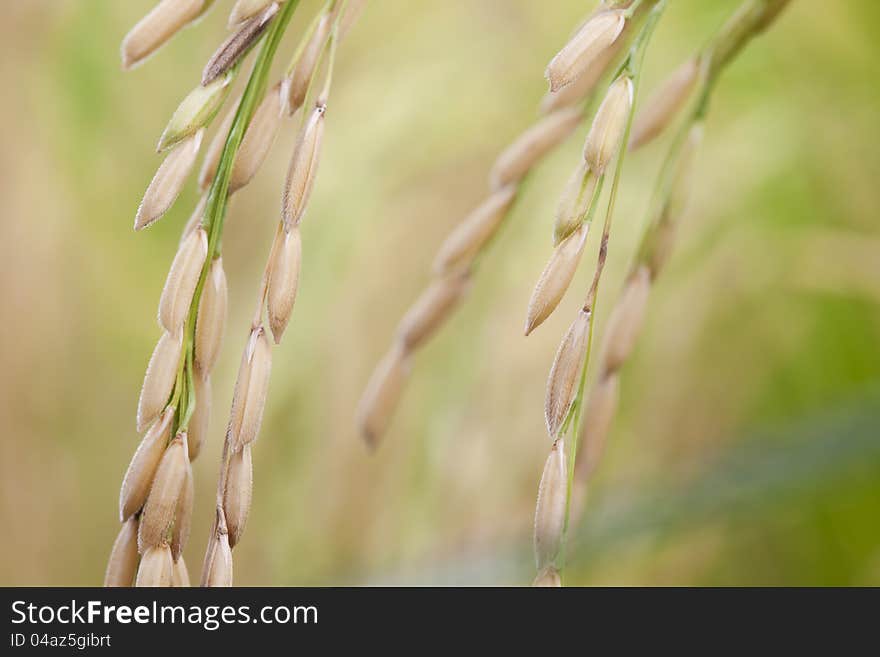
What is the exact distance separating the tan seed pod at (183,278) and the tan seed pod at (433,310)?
132 millimetres

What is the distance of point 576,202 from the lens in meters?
0.28

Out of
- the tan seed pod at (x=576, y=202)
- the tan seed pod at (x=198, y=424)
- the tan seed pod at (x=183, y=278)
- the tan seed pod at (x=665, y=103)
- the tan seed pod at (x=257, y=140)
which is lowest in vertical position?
the tan seed pod at (x=198, y=424)

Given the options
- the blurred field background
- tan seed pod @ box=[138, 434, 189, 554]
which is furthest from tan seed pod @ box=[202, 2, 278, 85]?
the blurred field background

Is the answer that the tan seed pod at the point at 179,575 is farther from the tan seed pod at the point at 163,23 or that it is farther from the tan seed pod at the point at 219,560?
the tan seed pod at the point at 163,23

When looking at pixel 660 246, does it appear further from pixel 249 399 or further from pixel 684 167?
pixel 249 399

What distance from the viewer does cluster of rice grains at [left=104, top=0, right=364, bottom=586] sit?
0.89ft

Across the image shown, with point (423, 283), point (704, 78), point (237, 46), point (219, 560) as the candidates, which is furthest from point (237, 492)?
point (423, 283)

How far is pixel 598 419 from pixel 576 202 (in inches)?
4.2

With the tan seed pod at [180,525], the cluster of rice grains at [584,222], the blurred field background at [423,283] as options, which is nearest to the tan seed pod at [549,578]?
the cluster of rice grains at [584,222]

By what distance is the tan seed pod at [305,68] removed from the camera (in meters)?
0.28

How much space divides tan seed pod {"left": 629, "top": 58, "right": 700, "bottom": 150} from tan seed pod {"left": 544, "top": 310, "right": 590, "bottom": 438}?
0.14 m

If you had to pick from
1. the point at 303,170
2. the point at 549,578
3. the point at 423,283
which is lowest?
the point at 549,578
